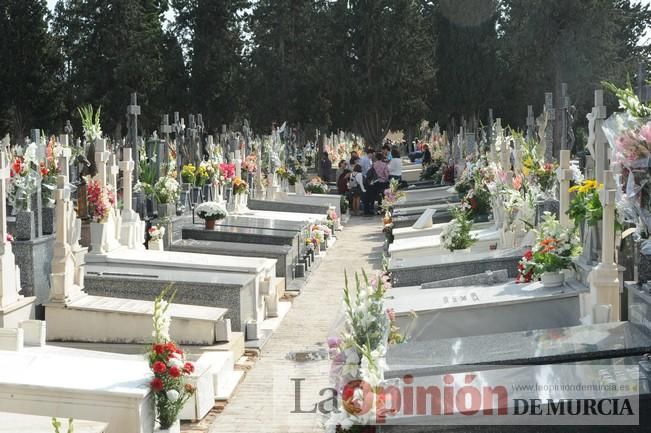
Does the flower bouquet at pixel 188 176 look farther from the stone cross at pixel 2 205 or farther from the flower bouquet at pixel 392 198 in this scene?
the stone cross at pixel 2 205

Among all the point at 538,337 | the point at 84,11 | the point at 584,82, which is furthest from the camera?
the point at 84,11

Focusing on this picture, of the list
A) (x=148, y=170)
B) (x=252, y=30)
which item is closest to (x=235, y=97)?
(x=252, y=30)

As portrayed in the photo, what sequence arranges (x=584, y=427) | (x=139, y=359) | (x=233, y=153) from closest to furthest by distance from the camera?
(x=584, y=427) → (x=139, y=359) → (x=233, y=153)

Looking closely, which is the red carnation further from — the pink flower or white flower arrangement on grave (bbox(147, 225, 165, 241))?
white flower arrangement on grave (bbox(147, 225, 165, 241))

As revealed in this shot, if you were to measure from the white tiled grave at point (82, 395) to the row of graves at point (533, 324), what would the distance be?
1304mm

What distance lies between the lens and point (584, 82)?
3316 cm

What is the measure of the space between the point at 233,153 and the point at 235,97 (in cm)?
2273

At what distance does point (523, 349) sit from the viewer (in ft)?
19.0

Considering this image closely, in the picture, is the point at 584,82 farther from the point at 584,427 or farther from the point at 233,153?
the point at 584,427

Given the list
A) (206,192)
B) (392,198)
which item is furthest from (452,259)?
(392,198)

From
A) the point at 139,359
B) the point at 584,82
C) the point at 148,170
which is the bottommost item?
the point at 139,359

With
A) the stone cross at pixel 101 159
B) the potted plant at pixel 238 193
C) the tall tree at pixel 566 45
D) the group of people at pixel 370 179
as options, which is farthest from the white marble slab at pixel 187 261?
the tall tree at pixel 566 45

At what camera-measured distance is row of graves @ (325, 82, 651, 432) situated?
4.87m

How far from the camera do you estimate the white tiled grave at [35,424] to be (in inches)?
214
